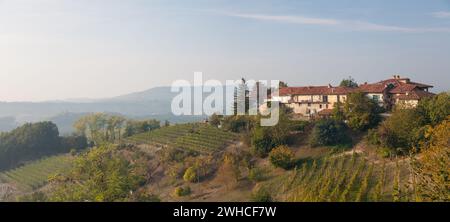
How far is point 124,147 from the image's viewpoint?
109 feet

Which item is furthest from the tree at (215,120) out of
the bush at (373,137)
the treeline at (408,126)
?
the treeline at (408,126)

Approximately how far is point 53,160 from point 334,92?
24684 mm

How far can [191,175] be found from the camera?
2412 centimetres

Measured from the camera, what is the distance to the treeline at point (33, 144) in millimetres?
42469

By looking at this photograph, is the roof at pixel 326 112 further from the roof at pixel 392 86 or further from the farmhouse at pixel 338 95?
the roof at pixel 392 86

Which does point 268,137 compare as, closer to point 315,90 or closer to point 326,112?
point 326,112

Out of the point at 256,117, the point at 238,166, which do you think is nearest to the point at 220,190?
the point at 238,166

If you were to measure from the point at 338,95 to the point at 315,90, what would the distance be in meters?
2.22

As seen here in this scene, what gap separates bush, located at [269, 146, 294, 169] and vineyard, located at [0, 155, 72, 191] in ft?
46.0

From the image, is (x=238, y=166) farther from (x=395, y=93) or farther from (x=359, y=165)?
(x=395, y=93)

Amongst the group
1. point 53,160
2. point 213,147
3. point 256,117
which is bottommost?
point 53,160

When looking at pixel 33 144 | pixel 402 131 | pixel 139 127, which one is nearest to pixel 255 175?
pixel 402 131

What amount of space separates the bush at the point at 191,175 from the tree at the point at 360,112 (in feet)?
32.9
